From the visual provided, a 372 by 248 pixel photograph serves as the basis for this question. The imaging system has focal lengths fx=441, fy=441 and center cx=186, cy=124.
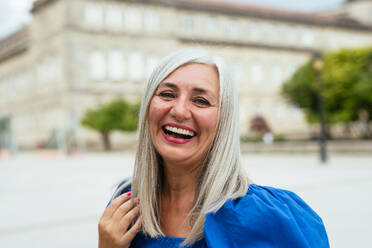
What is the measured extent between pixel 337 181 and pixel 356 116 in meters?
18.4

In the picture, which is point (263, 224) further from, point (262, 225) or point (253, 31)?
point (253, 31)

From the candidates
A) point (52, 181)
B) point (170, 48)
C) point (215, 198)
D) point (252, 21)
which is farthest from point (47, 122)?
point (215, 198)

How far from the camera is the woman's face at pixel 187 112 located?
1735 millimetres

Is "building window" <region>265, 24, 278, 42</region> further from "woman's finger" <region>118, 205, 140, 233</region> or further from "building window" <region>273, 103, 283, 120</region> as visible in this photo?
"woman's finger" <region>118, 205, 140, 233</region>

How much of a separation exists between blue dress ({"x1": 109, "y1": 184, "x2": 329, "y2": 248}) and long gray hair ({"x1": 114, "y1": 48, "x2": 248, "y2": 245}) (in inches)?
1.8

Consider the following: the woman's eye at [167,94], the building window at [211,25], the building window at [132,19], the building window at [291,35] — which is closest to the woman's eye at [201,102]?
the woman's eye at [167,94]

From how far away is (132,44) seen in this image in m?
47.2

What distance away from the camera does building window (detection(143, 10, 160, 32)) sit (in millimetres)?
47838

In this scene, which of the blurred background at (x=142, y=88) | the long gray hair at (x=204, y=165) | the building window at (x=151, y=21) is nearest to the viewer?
the long gray hair at (x=204, y=165)

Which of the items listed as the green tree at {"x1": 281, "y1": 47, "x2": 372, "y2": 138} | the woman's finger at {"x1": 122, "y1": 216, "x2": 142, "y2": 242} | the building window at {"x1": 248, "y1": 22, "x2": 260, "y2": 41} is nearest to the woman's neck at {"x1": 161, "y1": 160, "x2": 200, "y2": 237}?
the woman's finger at {"x1": 122, "y1": 216, "x2": 142, "y2": 242}

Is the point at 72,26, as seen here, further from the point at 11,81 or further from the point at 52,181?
the point at 52,181

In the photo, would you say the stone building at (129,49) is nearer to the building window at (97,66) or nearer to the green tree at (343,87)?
the building window at (97,66)

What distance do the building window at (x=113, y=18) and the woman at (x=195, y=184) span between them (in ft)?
152

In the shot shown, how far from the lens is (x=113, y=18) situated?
46312 mm
